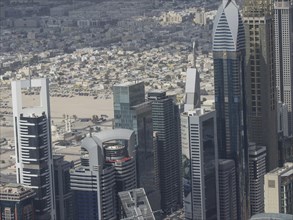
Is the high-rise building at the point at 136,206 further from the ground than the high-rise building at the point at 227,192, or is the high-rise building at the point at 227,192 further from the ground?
the high-rise building at the point at 136,206

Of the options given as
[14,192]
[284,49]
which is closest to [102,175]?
[14,192]

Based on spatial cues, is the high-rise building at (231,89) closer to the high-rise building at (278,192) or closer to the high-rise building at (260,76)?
the high-rise building at (260,76)

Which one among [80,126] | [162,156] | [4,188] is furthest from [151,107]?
[80,126]

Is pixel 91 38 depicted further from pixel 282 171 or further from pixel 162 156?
pixel 282 171

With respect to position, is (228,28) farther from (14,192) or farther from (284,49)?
(284,49)

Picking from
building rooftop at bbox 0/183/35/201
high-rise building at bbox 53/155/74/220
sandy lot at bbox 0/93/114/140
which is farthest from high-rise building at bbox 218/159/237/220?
sandy lot at bbox 0/93/114/140

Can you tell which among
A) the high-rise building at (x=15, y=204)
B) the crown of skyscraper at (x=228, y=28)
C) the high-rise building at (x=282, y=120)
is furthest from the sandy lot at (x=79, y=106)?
the high-rise building at (x=15, y=204)
